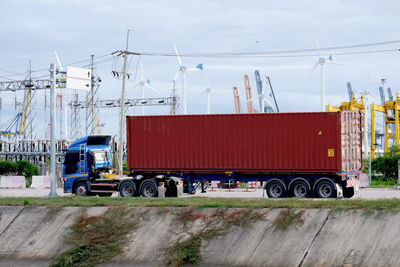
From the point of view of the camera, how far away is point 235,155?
28.9 m

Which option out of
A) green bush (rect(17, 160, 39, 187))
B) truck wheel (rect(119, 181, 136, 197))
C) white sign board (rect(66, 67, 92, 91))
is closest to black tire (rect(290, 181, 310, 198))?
truck wheel (rect(119, 181, 136, 197))

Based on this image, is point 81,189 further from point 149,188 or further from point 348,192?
point 348,192

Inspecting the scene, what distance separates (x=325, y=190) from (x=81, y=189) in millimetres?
11584

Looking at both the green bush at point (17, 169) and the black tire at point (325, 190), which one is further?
the green bush at point (17, 169)

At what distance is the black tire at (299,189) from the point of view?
27.4m

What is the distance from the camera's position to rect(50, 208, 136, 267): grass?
18547 millimetres

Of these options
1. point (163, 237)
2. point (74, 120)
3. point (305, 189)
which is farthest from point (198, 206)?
point (74, 120)

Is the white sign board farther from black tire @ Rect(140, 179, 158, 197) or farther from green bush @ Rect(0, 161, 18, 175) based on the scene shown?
green bush @ Rect(0, 161, 18, 175)

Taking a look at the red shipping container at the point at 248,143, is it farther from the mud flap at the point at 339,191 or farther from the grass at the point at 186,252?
the grass at the point at 186,252

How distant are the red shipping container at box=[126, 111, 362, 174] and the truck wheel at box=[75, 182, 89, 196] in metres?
2.63

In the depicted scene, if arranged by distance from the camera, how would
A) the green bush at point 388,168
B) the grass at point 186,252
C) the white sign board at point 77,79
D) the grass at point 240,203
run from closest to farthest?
the grass at point 186,252 → the grass at point 240,203 → the white sign board at point 77,79 → the green bush at point 388,168

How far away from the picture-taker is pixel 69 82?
113ft

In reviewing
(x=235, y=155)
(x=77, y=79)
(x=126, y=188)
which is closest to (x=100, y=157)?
(x=126, y=188)

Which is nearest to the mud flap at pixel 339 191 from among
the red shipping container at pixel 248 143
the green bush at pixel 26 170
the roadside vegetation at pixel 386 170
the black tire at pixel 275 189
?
the red shipping container at pixel 248 143
